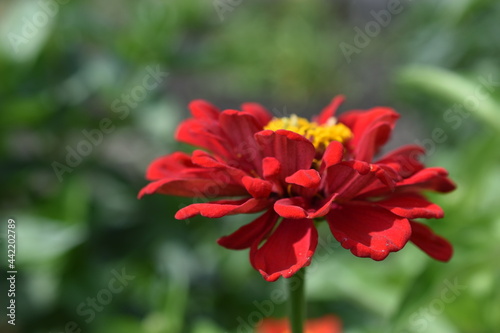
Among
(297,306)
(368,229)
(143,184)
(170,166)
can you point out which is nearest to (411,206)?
(368,229)

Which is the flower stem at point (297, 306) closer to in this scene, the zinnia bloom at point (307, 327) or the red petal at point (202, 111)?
the red petal at point (202, 111)

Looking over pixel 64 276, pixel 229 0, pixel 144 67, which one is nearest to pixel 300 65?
pixel 229 0

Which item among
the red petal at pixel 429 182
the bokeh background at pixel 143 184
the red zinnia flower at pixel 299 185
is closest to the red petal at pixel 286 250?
the red zinnia flower at pixel 299 185

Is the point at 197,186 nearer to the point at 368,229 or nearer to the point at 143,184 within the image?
the point at 368,229

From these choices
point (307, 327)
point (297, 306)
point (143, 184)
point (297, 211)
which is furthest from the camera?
point (143, 184)

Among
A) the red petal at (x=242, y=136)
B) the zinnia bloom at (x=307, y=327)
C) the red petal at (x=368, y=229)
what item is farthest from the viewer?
the zinnia bloom at (x=307, y=327)

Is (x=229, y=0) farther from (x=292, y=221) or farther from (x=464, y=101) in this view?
(x=292, y=221)

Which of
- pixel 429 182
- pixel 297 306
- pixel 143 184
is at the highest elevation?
pixel 429 182

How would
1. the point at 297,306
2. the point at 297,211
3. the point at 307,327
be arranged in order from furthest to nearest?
the point at 307,327, the point at 297,306, the point at 297,211
